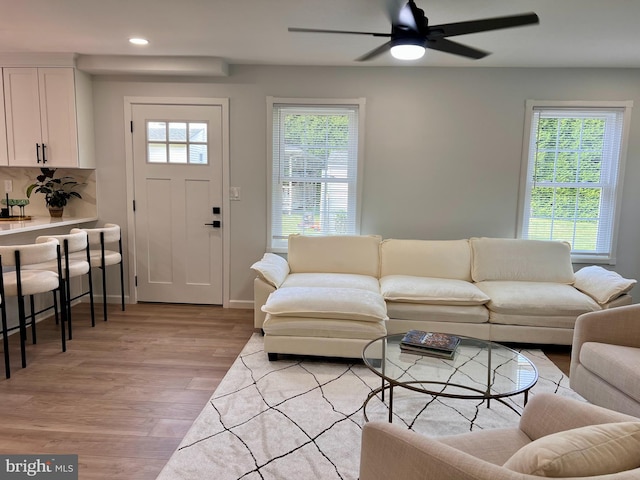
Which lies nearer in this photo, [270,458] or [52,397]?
[270,458]

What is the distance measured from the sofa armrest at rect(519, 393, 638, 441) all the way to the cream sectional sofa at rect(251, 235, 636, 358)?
5.14 ft

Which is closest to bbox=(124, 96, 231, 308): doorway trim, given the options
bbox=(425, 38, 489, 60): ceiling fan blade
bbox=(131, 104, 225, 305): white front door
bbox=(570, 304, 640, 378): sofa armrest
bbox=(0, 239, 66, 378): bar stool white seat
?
bbox=(131, 104, 225, 305): white front door

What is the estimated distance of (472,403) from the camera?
2629 millimetres

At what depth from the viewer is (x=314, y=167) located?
173 inches

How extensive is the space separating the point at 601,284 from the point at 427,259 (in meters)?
1.40

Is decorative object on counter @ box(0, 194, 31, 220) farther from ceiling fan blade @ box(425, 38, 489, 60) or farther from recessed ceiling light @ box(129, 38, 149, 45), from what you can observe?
ceiling fan blade @ box(425, 38, 489, 60)

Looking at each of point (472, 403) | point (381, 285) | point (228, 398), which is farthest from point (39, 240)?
point (472, 403)

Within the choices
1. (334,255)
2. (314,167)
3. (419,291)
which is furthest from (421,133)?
(419,291)

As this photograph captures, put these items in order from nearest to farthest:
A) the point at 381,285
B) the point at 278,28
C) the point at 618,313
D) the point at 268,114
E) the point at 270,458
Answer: the point at 270,458, the point at 618,313, the point at 278,28, the point at 381,285, the point at 268,114

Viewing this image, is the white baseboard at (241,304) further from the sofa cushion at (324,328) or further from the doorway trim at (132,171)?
the sofa cushion at (324,328)

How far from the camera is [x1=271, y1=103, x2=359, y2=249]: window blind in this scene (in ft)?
14.2

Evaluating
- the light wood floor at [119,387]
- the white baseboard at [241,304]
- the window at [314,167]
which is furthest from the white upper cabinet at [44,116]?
the white baseboard at [241,304]

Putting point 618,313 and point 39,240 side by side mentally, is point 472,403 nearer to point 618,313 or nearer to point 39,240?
point 618,313

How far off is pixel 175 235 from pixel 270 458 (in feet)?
9.86
